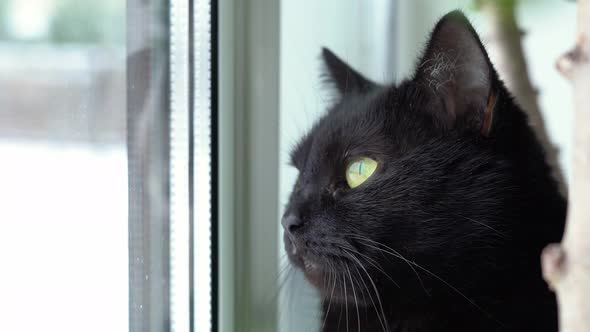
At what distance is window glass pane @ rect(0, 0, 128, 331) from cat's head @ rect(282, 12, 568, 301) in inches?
11.2

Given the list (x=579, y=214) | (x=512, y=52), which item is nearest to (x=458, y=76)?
(x=579, y=214)

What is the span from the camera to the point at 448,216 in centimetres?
81

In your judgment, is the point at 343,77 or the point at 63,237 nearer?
the point at 63,237

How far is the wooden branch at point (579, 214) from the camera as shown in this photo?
44cm

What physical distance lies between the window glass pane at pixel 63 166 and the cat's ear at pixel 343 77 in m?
0.41

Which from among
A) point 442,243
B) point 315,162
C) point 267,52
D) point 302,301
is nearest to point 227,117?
point 267,52

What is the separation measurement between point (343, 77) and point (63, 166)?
0.55 m

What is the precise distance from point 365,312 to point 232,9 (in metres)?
0.61

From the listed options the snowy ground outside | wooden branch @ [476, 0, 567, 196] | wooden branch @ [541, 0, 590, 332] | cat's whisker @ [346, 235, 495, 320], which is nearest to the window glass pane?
the snowy ground outside

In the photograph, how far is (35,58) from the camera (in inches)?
28.2

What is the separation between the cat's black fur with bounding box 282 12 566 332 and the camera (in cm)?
81

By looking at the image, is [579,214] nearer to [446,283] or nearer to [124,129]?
[446,283]

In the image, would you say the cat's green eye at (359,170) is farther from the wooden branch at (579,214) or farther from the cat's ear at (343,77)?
the wooden branch at (579,214)

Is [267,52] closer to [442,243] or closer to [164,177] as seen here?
[164,177]
